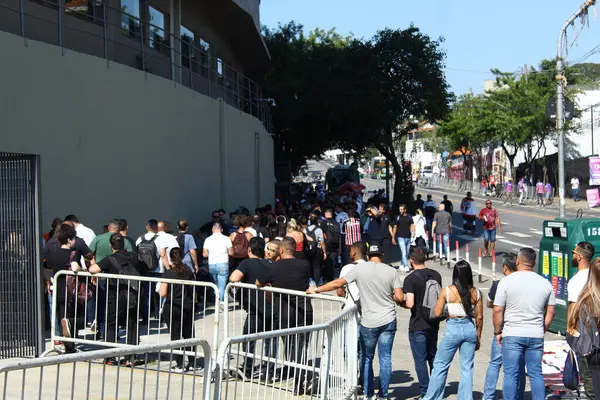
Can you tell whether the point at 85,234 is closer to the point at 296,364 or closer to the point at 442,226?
the point at 296,364

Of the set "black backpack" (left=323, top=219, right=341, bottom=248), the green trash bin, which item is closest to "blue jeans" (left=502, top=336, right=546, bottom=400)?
the green trash bin

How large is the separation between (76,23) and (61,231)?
6636mm

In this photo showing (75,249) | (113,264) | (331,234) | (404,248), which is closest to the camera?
(113,264)

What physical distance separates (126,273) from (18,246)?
138 centimetres

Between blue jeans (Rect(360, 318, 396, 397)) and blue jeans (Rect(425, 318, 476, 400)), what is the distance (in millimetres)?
611

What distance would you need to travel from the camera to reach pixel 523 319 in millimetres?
7805

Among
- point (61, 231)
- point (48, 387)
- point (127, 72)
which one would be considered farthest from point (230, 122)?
point (48, 387)

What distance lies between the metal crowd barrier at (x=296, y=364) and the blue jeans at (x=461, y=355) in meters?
0.87

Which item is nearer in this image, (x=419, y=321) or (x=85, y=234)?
(x=419, y=321)

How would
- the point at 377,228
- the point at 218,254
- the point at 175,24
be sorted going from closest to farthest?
the point at 218,254, the point at 377,228, the point at 175,24

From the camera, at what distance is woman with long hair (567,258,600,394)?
7004mm

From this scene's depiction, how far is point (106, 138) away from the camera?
15.1 metres

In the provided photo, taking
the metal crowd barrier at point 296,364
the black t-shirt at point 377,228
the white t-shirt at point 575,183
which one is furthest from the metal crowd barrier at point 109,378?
the white t-shirt at point 575,183

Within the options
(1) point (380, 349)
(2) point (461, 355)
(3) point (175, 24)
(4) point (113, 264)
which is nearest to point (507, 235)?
(3) point (175, 24)
